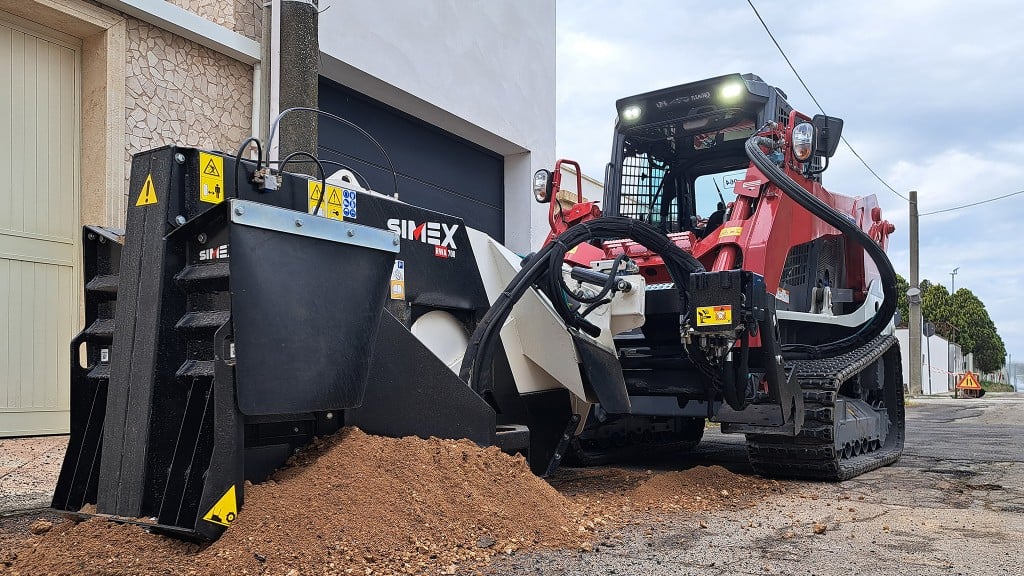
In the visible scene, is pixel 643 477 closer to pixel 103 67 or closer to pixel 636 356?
pixel 636 356

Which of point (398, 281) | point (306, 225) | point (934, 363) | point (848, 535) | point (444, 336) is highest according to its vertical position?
point (306, 225)

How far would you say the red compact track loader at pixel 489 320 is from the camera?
2910 millimetres

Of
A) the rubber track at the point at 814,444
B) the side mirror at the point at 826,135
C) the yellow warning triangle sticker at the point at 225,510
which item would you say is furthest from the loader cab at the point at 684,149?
the yellow warning triangle sticker at the point at 225,510

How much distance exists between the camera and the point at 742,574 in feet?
10.4

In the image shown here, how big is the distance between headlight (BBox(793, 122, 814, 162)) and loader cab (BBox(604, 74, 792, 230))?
1.52 ft

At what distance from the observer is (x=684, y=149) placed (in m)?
7.04

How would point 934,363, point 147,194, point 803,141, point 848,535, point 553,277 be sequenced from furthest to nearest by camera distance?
point 934,363, point 803,141, point 553,277, point 848,535, point 147,194

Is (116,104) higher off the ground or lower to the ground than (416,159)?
lower

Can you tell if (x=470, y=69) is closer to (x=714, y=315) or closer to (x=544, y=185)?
(x=544, y=185)

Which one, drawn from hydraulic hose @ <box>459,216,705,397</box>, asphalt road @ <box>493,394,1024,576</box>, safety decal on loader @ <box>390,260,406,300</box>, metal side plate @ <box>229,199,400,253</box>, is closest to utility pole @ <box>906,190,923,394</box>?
asphalt road @ <box>493,394,1024,576</box>

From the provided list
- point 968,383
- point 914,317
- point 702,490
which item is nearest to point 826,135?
point 702,490

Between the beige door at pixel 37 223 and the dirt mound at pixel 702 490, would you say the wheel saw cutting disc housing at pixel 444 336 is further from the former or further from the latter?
the beige door at pixel 37 223

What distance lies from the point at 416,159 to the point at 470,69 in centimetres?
136

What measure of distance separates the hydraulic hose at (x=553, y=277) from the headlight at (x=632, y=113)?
222cm
